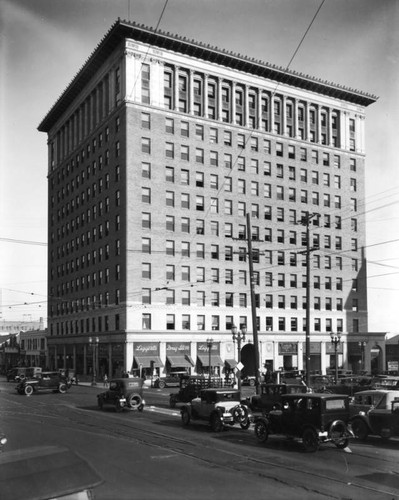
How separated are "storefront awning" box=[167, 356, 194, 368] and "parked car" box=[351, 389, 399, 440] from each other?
A: 4419cm

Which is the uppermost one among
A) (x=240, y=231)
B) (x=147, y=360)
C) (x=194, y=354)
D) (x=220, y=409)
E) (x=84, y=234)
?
(x=84, y=234)

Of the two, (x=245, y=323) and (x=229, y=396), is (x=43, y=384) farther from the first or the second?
(x=245, y=323)

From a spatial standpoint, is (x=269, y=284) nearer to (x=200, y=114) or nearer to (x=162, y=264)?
(x=162, y=264)

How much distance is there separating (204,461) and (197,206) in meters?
54.2

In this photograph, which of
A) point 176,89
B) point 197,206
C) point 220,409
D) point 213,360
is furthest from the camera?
point 197,206

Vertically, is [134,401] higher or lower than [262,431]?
lower

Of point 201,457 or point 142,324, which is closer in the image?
point 201,457

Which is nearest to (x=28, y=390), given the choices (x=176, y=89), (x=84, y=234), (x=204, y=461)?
(x=204, y=461)

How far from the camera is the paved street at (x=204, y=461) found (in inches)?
512

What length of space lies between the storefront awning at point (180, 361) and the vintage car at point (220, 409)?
1585 inches

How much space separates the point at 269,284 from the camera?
74188 millimetres

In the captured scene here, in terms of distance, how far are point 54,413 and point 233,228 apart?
145ft

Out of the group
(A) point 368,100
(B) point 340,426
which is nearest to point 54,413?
(B) point 340,426

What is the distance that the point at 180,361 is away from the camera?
6544cm
